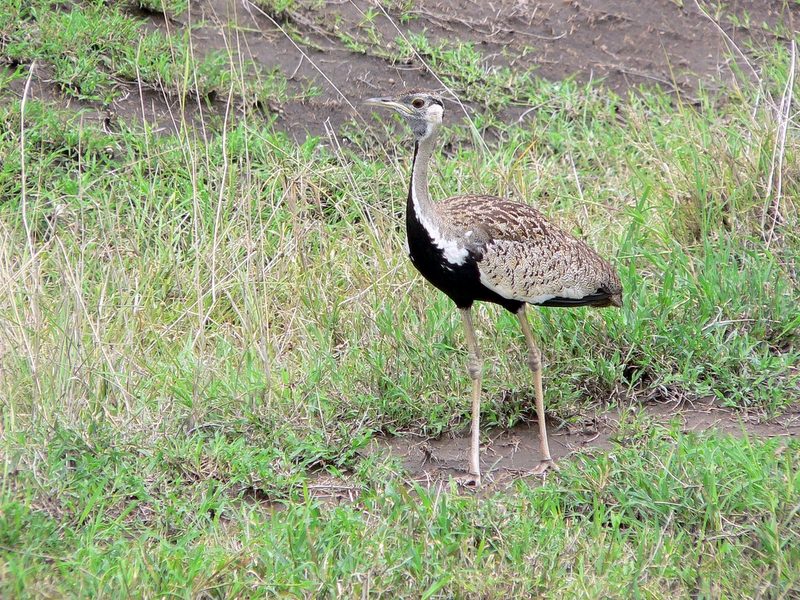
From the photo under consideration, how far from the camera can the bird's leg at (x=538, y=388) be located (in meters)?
3.65

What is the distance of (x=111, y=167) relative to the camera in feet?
17.7

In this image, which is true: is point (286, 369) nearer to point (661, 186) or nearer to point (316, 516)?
point (316, 516)

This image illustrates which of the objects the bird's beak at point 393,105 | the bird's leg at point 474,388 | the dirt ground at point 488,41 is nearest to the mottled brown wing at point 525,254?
the bird's leg at point 474,388

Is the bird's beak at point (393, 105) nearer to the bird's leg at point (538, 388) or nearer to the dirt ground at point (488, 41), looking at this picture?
the bird's leg at point (538, 388)

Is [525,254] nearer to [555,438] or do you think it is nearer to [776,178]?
[555,438]

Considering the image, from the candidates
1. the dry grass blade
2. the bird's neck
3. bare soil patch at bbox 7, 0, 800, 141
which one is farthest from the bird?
bare soil patch at bbox 7, 0, 800, 141

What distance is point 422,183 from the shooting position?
Result: 3.44 metres

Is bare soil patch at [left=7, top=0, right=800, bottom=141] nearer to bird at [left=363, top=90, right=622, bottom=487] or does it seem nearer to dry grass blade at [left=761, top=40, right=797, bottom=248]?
dry grass blade at [left=761, top=40, right=797, bottom=248]

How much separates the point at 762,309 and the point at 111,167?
12.4ft

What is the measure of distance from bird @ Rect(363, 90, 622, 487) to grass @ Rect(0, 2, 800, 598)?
0.34 m

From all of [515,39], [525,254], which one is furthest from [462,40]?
[525,254]

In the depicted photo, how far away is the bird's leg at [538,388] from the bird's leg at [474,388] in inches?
8.5

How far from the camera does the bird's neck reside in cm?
338

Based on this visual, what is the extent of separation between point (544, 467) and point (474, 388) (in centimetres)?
43
